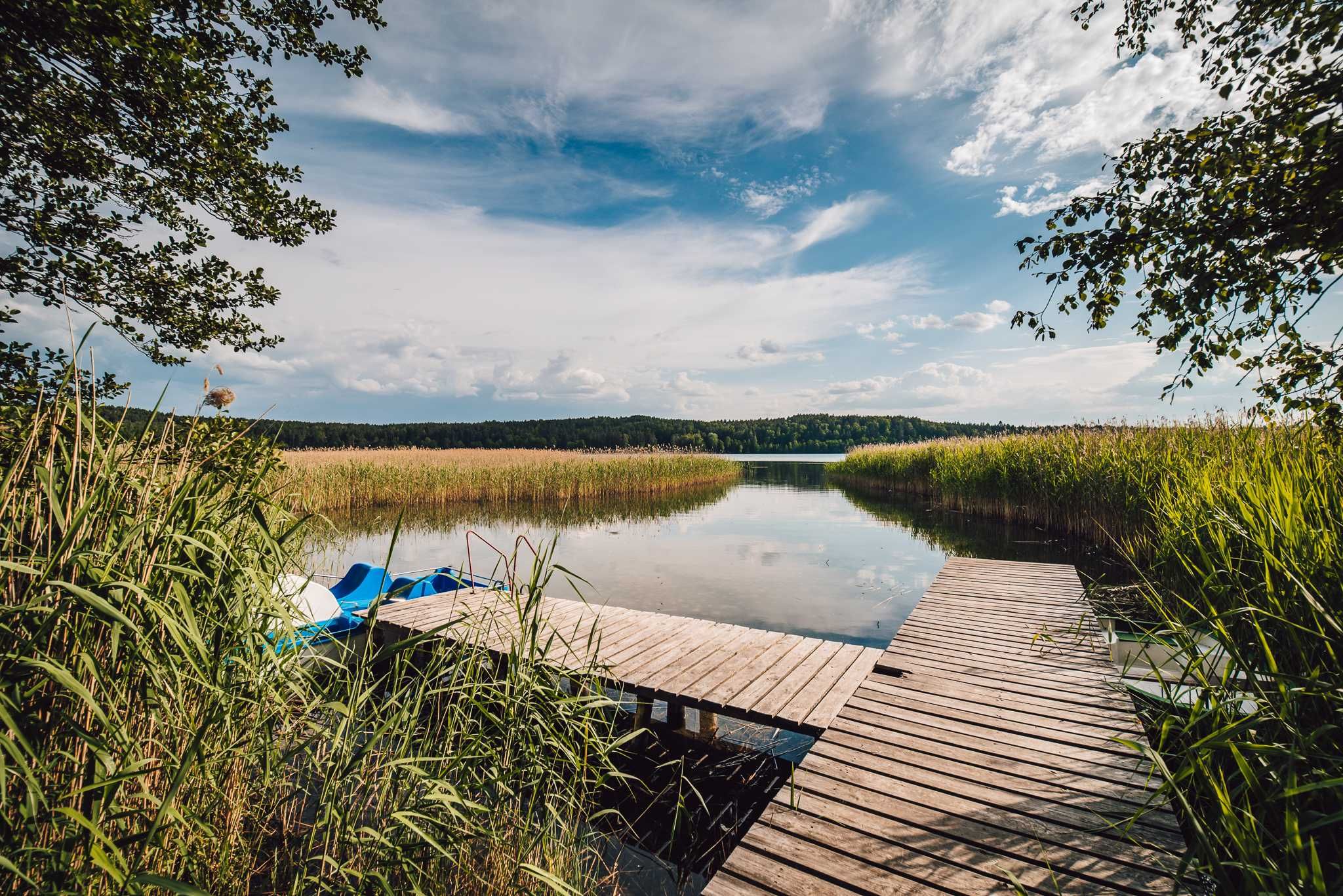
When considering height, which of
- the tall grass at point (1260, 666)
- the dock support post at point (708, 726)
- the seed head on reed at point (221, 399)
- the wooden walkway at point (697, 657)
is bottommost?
the dock support post at point (708, 726)

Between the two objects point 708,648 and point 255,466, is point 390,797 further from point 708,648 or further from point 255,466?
point 708,648

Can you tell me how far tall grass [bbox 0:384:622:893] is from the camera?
1532 mm

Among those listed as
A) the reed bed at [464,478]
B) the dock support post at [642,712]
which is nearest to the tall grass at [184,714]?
the dock support post at [642,712]

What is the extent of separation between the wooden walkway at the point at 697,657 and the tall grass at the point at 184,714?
0.73 m

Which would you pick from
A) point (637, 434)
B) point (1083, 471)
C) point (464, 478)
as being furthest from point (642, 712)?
point (637, 434)

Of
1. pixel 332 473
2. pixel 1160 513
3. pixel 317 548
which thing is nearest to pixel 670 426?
pixel 332 473

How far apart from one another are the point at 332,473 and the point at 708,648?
1638 centimetres

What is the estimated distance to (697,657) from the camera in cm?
446

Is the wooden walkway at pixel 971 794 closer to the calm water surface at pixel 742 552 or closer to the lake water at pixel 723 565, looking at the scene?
the lake water at pixel 723 565

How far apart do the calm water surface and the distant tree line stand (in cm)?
1728

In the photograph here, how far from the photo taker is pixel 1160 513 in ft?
19.6

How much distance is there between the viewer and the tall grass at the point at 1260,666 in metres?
1.72

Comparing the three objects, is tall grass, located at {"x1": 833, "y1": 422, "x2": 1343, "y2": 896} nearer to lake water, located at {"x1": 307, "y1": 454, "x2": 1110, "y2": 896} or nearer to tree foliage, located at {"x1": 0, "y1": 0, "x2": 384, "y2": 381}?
lake water, located at {"x1": 307, "y1": 454, "x2": 1110, "y2": 896}

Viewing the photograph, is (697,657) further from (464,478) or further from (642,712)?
(464,478)
